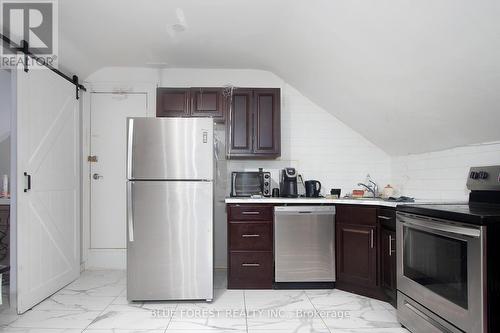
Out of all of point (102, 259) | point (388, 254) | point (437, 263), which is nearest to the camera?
point (437, 263)

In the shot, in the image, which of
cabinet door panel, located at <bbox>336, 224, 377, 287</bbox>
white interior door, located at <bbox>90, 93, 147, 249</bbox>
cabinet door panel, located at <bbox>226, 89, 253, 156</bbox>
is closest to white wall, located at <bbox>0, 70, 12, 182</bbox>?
white interior door, located at <bbox>90, 93, 147, 249</bbox>

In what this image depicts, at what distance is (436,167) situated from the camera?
311 cm

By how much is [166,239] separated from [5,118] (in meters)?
2.19

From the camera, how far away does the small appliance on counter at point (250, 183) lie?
365 cm

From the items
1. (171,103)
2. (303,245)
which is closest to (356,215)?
(303,245)

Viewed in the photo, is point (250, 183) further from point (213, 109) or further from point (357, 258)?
point (357, 258)

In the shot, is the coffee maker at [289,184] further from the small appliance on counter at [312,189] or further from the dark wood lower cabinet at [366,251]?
the dark wood lower cabinet at [366,251]

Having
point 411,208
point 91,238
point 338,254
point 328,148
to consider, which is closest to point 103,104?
point 91,238

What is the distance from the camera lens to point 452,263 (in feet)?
6.14

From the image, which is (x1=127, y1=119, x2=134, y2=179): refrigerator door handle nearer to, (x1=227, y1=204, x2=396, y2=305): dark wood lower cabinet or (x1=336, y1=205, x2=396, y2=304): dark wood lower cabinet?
(x1=227, y1=204, x2=396, y2=305): dark wood lower cabinet

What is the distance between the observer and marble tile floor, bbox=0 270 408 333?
2.43 metres

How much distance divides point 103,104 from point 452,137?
382 centimetres

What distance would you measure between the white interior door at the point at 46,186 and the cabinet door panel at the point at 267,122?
2.04 metres

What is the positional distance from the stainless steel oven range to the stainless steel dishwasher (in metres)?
0.90
